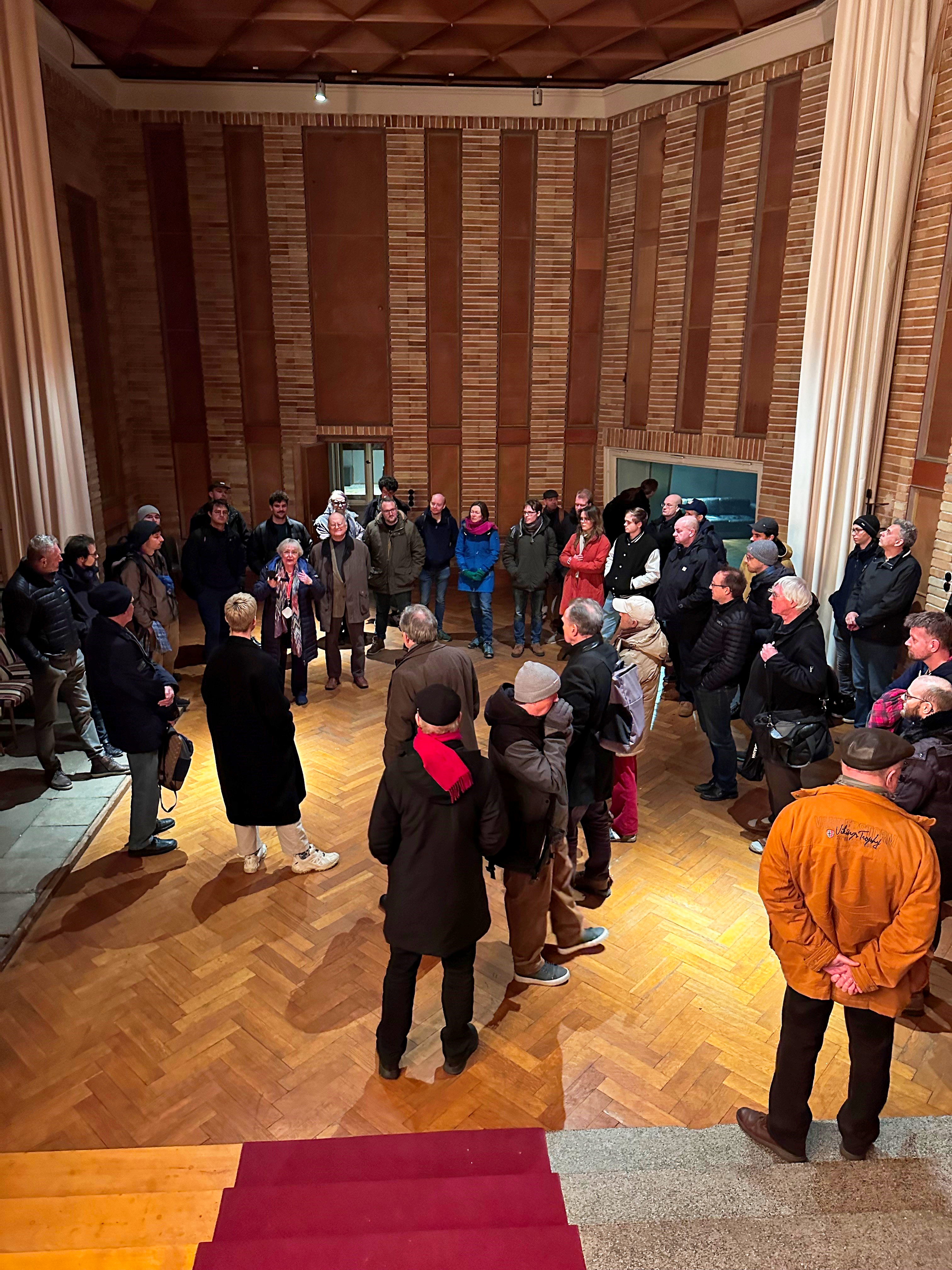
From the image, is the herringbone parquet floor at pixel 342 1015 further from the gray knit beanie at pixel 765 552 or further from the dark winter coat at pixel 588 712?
the gray knit beanie at pixel 765 552

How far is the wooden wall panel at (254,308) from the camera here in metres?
10.1

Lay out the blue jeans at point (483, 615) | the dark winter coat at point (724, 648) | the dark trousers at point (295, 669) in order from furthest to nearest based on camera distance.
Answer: the blue jeans at point (483, 615) < the dark trousers at point (295, 669) < the dark winter coat at point (724, 648)

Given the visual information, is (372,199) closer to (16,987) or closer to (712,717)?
(712,717)

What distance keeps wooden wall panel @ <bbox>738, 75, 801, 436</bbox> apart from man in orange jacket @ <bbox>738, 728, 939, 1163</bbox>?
698 cm

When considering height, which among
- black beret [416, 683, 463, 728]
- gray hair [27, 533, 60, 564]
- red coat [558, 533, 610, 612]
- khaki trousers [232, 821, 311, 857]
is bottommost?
khaki trousers [232, 821, 311, 857]

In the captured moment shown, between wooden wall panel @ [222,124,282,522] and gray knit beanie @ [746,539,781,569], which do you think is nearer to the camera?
gray knit beanie @ [746,539,781,569]

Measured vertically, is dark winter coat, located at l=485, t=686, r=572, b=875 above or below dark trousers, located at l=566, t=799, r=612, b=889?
above

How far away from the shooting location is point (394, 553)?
800 centimetres

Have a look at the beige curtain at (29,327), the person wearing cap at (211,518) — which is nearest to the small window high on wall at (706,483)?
the person wearing cap at (211,518)

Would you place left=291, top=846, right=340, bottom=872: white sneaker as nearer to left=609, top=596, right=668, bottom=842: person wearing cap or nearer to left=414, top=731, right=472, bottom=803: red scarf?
left=609, top=596, right=668, bottom=842: person wearing cap

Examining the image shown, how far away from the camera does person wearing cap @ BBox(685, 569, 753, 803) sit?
17.6 ft

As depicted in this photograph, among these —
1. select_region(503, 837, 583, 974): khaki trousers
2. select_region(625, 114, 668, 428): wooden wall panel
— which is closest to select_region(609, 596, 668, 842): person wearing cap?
select_region(503, 837, 583, 974): khaki trousers

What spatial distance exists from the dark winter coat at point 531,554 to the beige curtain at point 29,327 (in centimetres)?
396

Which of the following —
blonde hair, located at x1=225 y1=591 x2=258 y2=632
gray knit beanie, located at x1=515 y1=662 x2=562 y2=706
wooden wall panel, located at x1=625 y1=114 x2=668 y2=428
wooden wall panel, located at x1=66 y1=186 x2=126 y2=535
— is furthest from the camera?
wooden wall panel, located at x1=625 y1=114 x2=668 y2=428
